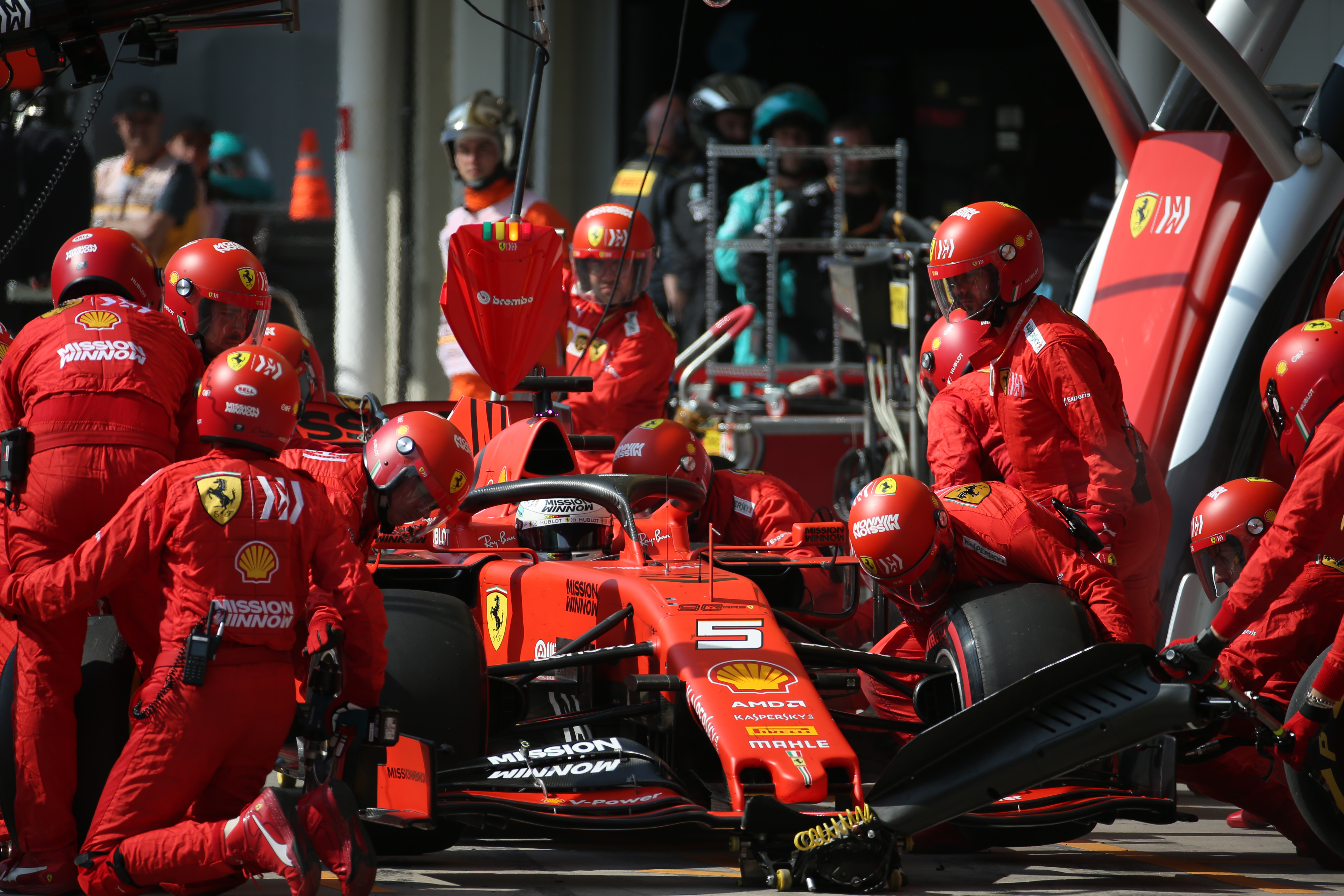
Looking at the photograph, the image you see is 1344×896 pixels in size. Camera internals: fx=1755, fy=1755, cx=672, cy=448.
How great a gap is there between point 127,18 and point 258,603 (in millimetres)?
3293

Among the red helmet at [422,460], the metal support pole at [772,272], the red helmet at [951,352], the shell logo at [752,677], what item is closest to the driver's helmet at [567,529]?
the red helmet at [422,460]

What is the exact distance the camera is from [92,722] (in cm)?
486

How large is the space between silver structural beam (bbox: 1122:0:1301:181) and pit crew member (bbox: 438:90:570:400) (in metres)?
3.88

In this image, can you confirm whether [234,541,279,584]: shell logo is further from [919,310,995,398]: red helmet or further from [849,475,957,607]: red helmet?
[919,310,995,398]: red helmet

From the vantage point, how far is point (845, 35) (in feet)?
55.0

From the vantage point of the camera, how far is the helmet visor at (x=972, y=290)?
6246mm

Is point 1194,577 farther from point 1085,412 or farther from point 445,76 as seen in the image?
point 445,76

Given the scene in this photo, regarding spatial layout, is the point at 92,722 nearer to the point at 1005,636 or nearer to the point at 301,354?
the point at 1005,636

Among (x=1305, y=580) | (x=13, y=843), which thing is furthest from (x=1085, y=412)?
(x=13, y=843)

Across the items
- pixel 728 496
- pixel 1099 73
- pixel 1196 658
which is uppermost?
pixel 1099 73

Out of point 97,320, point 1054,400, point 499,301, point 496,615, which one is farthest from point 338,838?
point 499,301

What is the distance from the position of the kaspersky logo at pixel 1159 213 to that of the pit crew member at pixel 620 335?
2.34m

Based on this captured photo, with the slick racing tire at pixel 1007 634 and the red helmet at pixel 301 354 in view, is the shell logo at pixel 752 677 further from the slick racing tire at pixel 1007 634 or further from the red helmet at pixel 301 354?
the red helmet at pixel 301 354

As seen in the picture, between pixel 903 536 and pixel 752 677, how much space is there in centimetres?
76
